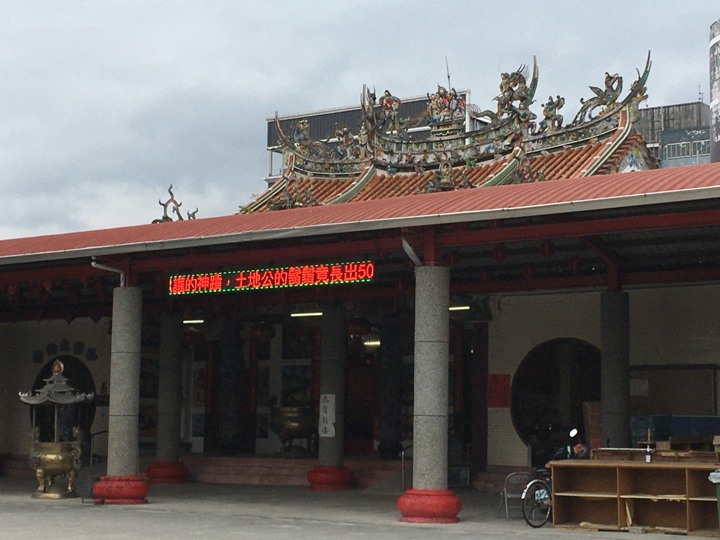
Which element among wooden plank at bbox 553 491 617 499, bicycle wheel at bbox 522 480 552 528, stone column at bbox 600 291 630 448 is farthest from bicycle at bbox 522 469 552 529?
stone column at bbox 600 291 630 448

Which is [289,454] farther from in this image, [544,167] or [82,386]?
[544,167]

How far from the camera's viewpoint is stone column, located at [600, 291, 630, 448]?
2011cm

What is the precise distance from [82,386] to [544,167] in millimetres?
13025

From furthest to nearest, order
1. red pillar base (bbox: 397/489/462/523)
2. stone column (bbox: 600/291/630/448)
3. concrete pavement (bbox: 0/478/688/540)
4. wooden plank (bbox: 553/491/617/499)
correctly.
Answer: stone column (bbox: 600/291/630/448)
red pillar base (bbox: 397/489/462/523)
wooden plank (bbox: 553/491/617/499)
concrete pavement (bbox: 0/478/688/540)

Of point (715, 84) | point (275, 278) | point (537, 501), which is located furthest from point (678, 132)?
point (537, 501)

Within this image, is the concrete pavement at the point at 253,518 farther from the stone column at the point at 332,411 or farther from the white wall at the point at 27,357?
the white wall at the point at 27,357

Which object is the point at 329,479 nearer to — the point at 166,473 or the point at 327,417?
the point at 327,417

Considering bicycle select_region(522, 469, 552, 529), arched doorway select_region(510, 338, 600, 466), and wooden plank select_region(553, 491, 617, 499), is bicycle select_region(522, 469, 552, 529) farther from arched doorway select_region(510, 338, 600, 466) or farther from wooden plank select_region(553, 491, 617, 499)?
arched doorway select_region(510, 338, 600, 466)

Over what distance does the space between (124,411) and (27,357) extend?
12349mm

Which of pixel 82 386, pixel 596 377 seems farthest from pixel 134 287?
pixel 82 386

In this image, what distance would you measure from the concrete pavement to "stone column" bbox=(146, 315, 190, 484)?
2925 millimetres

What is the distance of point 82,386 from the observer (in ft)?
99.8

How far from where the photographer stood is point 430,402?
16.9 meters

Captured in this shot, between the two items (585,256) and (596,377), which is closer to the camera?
(585,256)
